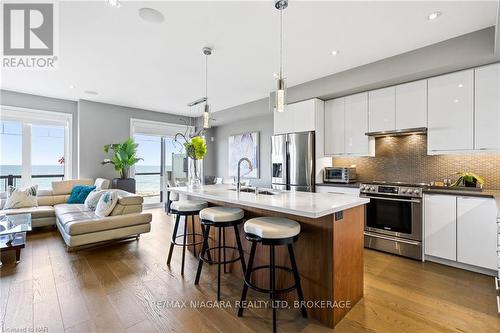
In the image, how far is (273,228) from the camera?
1743 millimetres

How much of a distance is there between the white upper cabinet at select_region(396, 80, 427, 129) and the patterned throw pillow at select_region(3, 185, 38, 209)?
6569 mm

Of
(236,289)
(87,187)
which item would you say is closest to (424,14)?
(236,289)

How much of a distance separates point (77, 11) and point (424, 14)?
339 centimetres

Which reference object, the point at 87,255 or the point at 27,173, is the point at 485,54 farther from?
the point at 27,173

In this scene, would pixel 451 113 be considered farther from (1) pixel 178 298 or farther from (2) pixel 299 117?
(1) pixel 178 298

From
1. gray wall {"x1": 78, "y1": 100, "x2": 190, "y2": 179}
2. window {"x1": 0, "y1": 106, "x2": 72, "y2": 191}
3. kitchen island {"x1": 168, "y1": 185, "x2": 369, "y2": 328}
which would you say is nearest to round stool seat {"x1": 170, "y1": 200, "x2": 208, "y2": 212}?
kitchen island {"x1": 168, "y1": 185, "x2": 369, "y2": 328}

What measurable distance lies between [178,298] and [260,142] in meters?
4.25

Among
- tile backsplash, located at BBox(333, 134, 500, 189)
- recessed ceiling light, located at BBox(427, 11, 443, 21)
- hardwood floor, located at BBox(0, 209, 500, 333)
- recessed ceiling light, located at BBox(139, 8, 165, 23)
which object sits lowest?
hardwood floor, located at BBox(0, 209, 500, 333)

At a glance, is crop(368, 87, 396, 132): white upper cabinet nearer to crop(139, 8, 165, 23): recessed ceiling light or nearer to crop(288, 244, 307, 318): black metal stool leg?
crop(288, 244, 307, 318): black metal stool leg

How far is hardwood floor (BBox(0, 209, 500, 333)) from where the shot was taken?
1810 millimetres

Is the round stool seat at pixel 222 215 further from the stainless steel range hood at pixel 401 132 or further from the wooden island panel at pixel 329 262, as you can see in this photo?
the stainless steel range hood at pixel 401 132

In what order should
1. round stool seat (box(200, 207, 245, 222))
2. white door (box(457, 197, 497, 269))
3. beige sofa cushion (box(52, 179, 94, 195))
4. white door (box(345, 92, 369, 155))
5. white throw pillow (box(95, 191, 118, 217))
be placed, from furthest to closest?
beige sofa cushion (box(52, 179, 94, 195)) < white door (box(345, 92, 369, 155)) < white throw pillow (box(95, 191, 118, 217)) < white door (box(457, 197, 497, 269)) < round stool seat (box(200, 207, 245, 222))

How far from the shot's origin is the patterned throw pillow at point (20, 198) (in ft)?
13.9

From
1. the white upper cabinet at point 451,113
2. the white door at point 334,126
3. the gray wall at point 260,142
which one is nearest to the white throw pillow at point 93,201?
the gray wall at point 260,142
